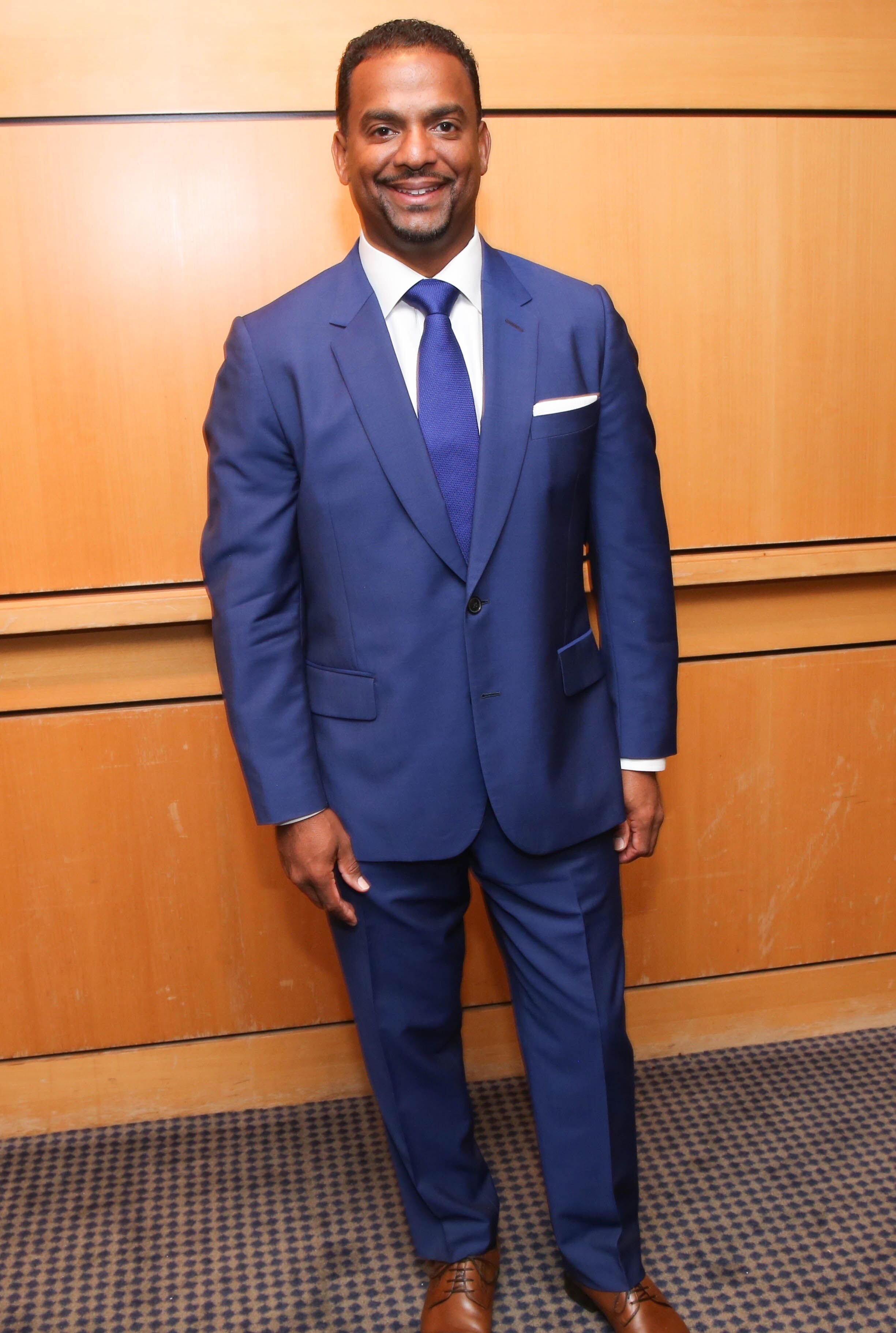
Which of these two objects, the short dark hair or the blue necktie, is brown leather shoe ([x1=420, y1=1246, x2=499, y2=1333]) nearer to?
the blue necktie

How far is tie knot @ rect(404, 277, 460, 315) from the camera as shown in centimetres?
145

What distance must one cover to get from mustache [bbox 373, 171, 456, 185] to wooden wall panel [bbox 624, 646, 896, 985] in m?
1.09

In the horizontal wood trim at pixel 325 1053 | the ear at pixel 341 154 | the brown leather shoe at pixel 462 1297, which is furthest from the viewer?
the horizontal wood trim at pixel 325 1053

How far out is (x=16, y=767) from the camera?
2.04 metres

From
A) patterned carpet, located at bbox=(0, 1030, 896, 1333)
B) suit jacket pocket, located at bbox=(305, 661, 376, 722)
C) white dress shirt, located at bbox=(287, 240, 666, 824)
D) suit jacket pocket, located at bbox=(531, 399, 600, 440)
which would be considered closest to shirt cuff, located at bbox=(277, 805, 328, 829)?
white dress shirt, located at bbox=(287, 240, 666, 824)

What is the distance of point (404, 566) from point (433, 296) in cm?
35

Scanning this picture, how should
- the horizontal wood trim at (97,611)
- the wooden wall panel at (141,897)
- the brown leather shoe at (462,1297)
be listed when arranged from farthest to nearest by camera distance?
the wooden wall panel at (141,897), the horizontal wood trim at (97,611), the brown leather shoe at (462,1297)

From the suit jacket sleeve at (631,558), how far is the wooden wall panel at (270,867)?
62 centimetres

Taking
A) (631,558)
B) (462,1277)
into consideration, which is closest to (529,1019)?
(462,1277)

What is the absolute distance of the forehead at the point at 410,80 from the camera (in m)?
1.39

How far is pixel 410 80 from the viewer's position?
1.39 metres

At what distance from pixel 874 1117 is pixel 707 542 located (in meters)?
1.10

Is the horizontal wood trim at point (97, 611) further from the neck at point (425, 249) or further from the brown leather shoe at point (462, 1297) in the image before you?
the brown leather shoe at point (462, 1297)

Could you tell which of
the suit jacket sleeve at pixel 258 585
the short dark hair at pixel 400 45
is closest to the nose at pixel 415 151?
the short dark hair at pixel 400 45
